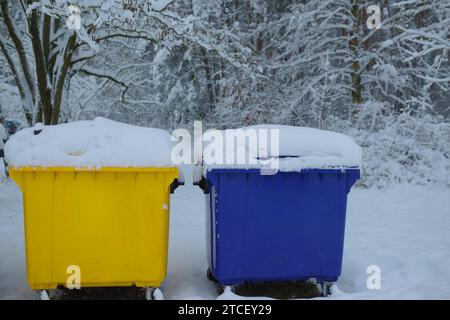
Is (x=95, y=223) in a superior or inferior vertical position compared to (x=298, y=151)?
inferior

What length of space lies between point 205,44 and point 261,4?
26.7ft

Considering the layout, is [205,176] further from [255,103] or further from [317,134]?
[255,103]

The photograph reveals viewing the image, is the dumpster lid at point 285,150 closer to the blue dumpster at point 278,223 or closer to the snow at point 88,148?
the blue dumpster at point 278,223

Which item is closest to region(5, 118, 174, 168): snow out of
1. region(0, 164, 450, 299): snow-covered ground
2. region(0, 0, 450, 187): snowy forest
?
region(0, 164, 450, 299): snow-covered ground

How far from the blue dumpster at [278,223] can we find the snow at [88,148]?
45 centimetres

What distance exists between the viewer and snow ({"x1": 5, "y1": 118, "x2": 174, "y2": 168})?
10.2 feet

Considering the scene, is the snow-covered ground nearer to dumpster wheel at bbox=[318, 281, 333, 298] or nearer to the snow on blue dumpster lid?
dumpster wheel at bbox=[318, 281, 333, 298]

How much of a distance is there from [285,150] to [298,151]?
0.33ft

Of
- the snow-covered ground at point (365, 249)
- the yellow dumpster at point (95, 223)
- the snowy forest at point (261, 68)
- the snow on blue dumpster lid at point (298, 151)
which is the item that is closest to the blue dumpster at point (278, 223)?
the snow on blue dumpster lid at point (298, 151)

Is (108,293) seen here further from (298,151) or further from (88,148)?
(298,151)

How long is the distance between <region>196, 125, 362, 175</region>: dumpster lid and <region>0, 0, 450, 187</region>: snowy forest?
3412mm

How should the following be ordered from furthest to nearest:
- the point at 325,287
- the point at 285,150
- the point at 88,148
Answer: the point at 325,287
the point at 285,150
the point at 88,148

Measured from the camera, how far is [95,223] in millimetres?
3221

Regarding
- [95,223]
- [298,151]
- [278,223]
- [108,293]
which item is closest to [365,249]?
[278,223]
